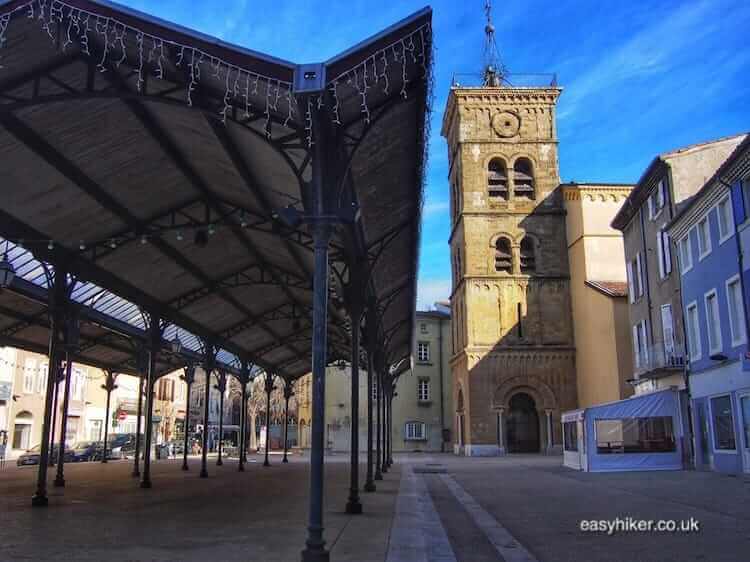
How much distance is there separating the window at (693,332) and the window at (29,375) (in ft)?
103

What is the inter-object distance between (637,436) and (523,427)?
498 inches

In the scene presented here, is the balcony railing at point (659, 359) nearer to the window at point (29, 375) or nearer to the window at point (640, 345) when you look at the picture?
the window at point (640, 345)

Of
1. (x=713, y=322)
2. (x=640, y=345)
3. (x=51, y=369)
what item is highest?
(x=640, y=345)

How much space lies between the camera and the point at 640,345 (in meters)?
28.4

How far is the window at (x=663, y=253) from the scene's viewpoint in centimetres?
2434

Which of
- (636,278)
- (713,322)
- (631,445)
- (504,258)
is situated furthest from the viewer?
(504,258)

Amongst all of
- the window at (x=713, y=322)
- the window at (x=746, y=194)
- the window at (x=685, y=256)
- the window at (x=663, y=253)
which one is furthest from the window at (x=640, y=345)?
the window at (x=746, y=194)

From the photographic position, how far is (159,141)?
10.2 metres

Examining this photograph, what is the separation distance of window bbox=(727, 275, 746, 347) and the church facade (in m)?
22.5

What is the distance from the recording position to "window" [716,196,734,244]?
18683mm

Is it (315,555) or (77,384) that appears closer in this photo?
(315,555)

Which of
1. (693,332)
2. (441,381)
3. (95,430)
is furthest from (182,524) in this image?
(441,381)

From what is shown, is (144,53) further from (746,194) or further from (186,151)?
(746,194)

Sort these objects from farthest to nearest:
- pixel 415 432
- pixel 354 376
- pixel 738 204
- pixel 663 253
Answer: pixel 415 432 < pixel 663 253 < pixel 738 204 < pixel 354 376
